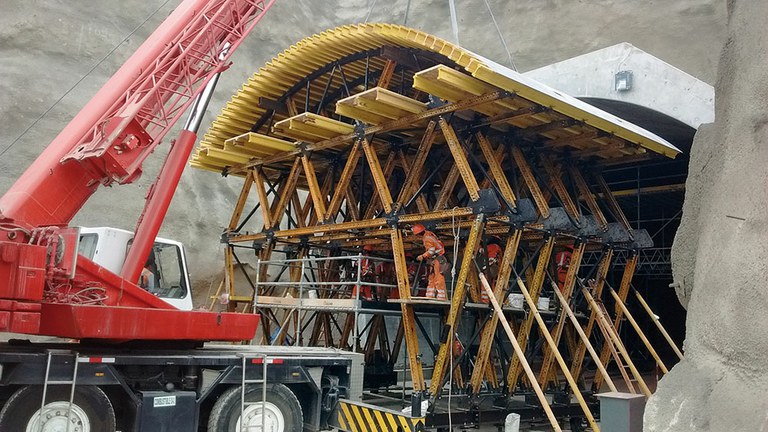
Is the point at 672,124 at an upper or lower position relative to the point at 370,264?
upper

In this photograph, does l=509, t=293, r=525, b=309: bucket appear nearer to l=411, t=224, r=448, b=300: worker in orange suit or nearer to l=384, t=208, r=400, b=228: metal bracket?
l=411, t=224, r=448, b=300: worker in orange suit

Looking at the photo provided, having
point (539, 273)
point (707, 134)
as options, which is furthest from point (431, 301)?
point (707, 134)

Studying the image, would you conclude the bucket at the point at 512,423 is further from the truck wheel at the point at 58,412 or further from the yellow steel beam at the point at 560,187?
the truck wheel at the point at 58,412

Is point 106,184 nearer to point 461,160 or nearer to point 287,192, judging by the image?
point 461,160

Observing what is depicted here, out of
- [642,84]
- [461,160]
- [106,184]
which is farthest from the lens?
[642,84]

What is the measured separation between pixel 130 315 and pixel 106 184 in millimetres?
1736

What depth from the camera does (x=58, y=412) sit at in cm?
728

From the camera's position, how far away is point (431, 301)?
1098 cm

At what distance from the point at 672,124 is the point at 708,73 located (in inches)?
652

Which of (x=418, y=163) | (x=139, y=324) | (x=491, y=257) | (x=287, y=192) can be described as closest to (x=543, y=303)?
(x=491, y=257)

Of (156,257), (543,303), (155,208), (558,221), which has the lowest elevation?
(543,303)

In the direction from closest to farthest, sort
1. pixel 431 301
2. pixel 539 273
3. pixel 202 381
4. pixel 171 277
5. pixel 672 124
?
pixel 202 381
pixel 171 277
pixel 431 301
pixel 539 273
pixel 672 124

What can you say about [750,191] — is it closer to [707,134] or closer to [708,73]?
[707,134]

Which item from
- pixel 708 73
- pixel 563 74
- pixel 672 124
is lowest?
pixel 672 124
